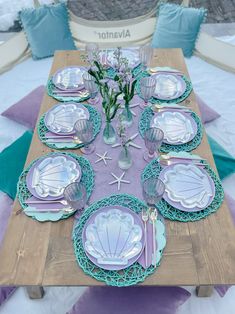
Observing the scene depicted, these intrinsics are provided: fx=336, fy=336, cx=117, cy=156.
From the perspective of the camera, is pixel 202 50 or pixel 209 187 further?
pixel 202 50

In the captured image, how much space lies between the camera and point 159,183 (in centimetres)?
140

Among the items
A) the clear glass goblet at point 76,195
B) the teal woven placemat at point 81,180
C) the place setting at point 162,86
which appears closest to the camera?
the clear glass goblet at point 76,195

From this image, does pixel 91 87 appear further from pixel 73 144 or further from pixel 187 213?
pixel 187 213

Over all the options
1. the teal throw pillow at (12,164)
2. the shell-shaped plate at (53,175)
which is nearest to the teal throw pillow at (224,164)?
the shell-shaped plate at (53,175)

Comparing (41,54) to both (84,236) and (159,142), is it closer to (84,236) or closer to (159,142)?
(159,142)

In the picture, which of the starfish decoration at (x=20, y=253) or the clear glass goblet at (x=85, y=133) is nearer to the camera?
the starfish decoration at (x=20, y=253)

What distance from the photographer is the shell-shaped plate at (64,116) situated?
5.66ft

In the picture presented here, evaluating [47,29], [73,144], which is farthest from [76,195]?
[47,29]

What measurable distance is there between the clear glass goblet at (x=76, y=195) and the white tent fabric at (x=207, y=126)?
469 mm

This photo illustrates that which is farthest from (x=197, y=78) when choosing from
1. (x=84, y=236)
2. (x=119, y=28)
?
(x=84, y=236)

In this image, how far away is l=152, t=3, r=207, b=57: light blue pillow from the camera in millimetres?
2721

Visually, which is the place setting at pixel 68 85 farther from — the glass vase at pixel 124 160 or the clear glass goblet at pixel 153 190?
the clear glass goblet at pixel 153 190

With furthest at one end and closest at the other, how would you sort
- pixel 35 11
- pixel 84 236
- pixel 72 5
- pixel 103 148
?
pixel 72 5
pixel 35 11
pixel 103 148
pixel 84 236

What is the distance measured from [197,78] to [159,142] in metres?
1.45
